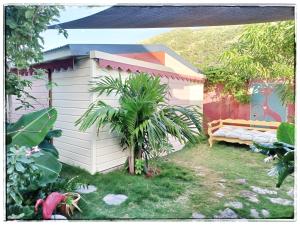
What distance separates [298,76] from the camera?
2322 millimetres

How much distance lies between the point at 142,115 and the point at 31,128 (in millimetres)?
1728

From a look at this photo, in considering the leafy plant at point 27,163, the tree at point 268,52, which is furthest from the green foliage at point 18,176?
the tree at point 268,52

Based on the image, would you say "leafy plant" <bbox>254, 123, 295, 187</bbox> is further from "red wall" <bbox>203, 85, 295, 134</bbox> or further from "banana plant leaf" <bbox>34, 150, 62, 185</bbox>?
"red wall" <bbox>203, 85, 295, 134</bbox>

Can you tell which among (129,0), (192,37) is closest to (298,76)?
(129,0)

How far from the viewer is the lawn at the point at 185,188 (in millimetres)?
2918

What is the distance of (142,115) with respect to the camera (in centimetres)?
396

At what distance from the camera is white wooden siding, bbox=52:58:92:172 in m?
4.22

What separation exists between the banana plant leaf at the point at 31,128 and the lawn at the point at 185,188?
0.97m

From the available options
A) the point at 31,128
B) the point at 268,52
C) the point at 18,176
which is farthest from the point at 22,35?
the point at 268,52

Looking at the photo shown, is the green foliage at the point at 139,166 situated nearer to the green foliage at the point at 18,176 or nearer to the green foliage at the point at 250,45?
the green foliage at the point at 18,176

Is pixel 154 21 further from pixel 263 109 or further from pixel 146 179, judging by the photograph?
pixel 263 109

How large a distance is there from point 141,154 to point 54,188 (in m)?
1.74

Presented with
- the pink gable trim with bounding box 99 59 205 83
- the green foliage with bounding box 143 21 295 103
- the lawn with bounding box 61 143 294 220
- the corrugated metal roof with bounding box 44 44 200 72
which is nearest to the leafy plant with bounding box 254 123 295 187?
the lawn with bounding box 61 143 294 220

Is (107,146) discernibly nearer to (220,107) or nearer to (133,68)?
(133,68)
